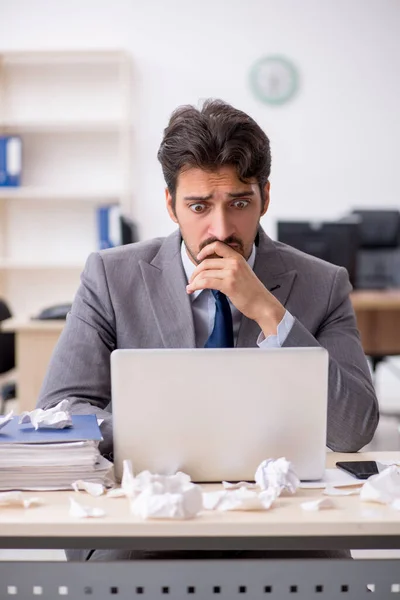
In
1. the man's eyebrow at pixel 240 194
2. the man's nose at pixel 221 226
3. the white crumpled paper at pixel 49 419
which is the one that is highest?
the man's eyebrow at pixel 240 194

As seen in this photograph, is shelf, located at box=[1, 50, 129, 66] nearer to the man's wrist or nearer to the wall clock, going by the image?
the wall clock

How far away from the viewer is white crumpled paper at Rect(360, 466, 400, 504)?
116 centimetres

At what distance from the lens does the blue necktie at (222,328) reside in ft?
5.75

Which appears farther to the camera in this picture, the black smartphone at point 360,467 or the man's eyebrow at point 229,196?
the man's eyebrow at point 229,196

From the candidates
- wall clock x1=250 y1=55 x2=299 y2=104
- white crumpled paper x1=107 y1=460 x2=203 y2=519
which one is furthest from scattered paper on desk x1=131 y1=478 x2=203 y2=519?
wall clock x1=250 y1=55 x2=299 y2=104

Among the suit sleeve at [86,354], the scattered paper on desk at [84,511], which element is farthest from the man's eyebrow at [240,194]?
the scattered paper on desk at [84,511]

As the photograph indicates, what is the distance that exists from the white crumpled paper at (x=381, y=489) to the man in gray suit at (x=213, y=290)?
0.38 metres

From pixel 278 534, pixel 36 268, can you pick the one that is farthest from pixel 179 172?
pixel 36 268

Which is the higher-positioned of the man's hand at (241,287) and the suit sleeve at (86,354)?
the man's hand at (241,287)

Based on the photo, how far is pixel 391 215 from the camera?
4898 mm

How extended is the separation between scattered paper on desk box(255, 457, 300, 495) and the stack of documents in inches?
9.0

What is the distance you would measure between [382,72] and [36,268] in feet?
9.39

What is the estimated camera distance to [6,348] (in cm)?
418

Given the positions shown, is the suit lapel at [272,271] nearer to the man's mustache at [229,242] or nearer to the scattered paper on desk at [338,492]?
the man's mustache at [229,242]
